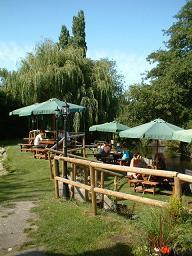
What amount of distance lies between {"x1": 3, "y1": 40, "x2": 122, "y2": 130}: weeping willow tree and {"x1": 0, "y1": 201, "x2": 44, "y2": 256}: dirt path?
1615 centimetres

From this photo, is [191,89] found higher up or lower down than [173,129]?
higher up

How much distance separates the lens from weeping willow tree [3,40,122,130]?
24.0m

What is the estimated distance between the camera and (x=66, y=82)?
24.4m

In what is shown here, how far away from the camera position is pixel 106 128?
1892cm

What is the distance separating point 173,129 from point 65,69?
1261 centimetres

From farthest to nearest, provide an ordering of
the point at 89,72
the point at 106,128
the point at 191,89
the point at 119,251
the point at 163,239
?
the point at 191,89, the point at 89,72, the point at 106,128, the point at 119,251, the point at 163,239

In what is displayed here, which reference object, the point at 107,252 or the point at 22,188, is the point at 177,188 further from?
the point at 22,188

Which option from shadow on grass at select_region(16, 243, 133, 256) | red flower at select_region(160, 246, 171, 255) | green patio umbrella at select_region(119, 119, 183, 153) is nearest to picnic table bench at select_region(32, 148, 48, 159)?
green patio umbrella at select_region(119, 119, 183, 153)

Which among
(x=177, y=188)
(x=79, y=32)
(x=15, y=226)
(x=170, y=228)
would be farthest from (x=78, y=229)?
(x=79, y=32)

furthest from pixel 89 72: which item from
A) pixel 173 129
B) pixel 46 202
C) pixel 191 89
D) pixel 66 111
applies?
pixel 46 202

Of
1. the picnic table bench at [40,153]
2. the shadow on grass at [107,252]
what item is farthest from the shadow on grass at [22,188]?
the shadow on grass at [107,252]

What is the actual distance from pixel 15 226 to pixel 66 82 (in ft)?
60.5

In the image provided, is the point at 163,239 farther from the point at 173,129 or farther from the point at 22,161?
the point at 22,161

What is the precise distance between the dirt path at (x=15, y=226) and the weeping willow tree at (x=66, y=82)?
16153 mm
